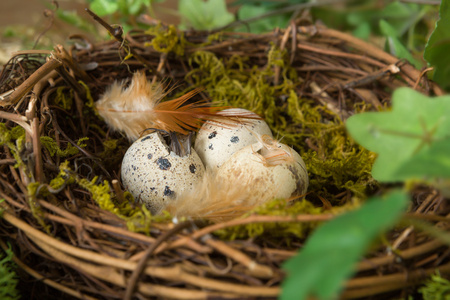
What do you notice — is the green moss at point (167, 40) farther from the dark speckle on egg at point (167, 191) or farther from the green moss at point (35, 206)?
the green moss at point (35, 206)

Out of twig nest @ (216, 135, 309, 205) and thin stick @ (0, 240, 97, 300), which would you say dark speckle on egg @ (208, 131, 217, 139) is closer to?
twig nest @ (216, 135, 309, 205)

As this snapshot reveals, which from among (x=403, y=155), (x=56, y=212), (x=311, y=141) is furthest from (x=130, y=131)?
(x=403, y=155)

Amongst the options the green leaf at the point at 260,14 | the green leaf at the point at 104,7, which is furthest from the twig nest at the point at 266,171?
the green leaf at the point at 260,14

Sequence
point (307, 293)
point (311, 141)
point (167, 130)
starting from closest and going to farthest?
point (307, 293) < point (167, 130) < point (311, 141)

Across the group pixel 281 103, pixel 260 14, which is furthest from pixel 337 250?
pixel 260 14

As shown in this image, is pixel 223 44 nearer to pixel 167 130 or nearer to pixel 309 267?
pixel 167 130
